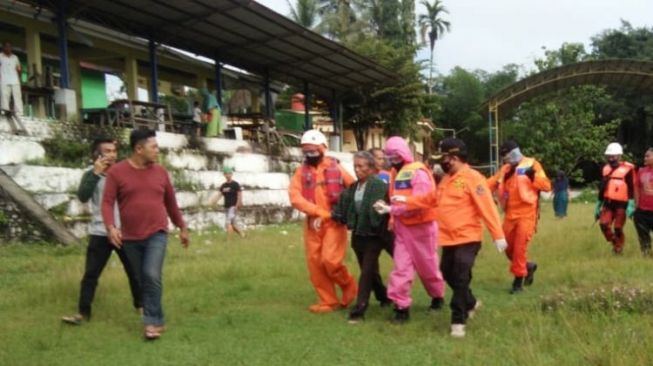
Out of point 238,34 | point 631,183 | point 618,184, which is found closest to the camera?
point 631,183

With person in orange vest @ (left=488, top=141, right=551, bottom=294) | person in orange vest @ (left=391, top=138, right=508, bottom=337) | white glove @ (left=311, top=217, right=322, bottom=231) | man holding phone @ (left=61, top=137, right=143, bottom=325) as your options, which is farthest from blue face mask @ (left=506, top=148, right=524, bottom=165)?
man holding phone @ (left=61, top=137, right=143, bottom=325)

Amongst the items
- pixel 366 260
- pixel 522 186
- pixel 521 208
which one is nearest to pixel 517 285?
pixel 521 208

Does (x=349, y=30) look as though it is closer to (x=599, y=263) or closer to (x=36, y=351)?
(x=599, y=263)

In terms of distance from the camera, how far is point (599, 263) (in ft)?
30.9

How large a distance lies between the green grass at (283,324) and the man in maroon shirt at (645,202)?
47 cm

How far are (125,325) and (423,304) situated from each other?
3.04 metres

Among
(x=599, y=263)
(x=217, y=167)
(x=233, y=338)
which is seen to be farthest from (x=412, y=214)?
(x=217, y=167)

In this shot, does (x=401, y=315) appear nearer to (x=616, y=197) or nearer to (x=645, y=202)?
(x=645, y=202)

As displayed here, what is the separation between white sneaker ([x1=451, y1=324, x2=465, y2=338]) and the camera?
18.7ft

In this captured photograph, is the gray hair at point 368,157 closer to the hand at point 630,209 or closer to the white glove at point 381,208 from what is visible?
the white glove at point 381,208

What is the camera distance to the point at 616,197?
10508 mm

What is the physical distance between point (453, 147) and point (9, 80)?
10.7 meters

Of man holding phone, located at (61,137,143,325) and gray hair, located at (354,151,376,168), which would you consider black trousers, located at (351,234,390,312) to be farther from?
man holding phone, located at (61,137,143,325)

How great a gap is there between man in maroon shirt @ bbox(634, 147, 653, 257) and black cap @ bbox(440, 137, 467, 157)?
194 inches
